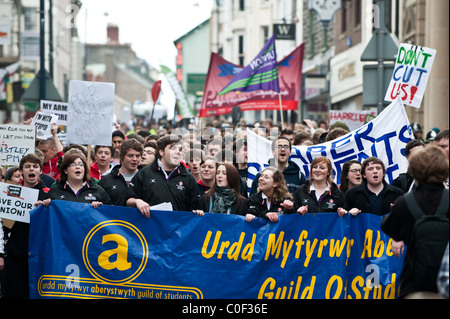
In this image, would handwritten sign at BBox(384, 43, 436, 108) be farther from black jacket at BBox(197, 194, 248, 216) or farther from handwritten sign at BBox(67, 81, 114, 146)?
black jacket at BBox(197, 194, 248, 216)

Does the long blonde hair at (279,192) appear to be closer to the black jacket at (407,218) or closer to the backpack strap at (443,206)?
the black jacket at (407,218)

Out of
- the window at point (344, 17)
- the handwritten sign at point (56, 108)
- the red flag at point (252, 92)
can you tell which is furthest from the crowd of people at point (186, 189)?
the window at point (344, 17)

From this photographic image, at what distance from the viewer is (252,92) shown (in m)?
19.5

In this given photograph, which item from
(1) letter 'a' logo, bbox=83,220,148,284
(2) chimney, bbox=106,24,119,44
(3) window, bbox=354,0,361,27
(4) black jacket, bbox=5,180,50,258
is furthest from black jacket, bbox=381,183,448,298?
(2) chimney, bbox=106,24,119,44

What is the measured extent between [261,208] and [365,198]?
3.31ft

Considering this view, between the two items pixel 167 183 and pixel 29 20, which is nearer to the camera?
pixel 167 183

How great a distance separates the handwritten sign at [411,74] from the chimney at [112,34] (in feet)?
396

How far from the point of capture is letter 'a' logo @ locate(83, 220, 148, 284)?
8.66m

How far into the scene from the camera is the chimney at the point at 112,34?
131125mm

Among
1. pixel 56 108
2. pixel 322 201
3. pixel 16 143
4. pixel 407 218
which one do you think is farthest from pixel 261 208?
pixel 56 108

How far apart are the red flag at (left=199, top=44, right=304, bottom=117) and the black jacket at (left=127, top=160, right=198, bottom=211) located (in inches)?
391

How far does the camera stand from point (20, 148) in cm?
1087

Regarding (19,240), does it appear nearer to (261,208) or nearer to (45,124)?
(261,208)
